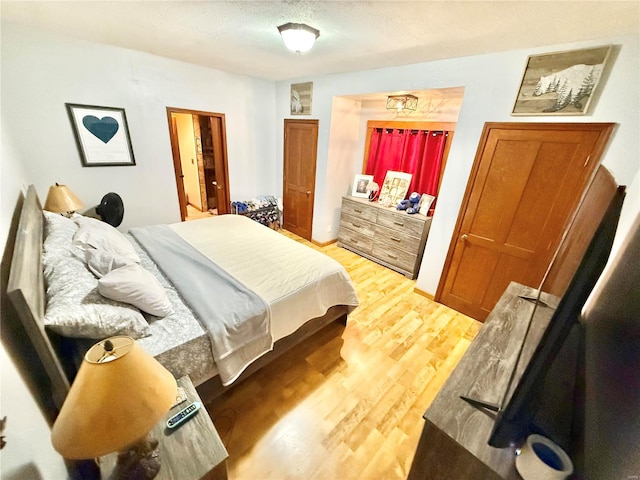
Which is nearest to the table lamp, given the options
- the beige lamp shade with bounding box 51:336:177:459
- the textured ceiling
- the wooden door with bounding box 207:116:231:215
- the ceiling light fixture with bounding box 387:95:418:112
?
the beige lamp shade with bounding box 51:336:177:459

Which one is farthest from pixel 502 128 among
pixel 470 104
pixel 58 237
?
pixel 58 237

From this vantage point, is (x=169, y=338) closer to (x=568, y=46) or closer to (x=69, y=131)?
(x=69, y=131)

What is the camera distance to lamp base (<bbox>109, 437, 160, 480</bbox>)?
84 cm

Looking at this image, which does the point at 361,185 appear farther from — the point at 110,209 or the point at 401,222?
the point at 110,209

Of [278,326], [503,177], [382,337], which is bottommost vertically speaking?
[382,337]

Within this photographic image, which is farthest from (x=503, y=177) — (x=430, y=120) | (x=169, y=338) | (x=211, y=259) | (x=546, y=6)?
(x=169, y=338)

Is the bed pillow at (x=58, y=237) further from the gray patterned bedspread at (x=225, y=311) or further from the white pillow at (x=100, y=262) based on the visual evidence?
the gray patterned bedspread at (x=225, y=311)

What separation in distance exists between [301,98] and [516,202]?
10.0ft

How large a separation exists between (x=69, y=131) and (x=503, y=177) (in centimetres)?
423

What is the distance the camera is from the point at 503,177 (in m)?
2.15

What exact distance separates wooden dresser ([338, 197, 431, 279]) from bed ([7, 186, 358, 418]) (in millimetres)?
1360

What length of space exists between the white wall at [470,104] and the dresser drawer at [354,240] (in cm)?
53

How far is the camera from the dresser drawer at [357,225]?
358 cm

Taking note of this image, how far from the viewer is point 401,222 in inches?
125
